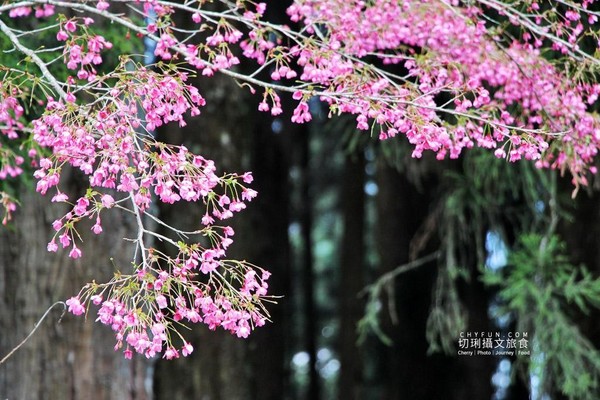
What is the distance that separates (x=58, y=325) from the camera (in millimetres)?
5090

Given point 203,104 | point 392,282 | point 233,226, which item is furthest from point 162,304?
point 392,282

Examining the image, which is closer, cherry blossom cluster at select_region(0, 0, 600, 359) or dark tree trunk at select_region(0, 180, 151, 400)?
cherry blossom cluster at select_region(0, 0, 600, 359)

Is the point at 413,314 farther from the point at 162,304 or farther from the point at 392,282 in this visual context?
the point at 162,304

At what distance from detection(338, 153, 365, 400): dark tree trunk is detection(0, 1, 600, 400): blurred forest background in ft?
0.08

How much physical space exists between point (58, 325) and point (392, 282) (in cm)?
346

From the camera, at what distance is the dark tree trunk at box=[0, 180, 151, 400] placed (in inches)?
202

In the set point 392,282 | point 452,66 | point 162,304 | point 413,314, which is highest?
point 452,66

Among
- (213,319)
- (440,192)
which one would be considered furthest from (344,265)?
(213,319)

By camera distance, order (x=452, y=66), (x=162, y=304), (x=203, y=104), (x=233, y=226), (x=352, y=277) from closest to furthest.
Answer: (x=162, y=304), (x=203, y=104), (x=452, y=66), (x=233, y=226), (x=352, y=277)

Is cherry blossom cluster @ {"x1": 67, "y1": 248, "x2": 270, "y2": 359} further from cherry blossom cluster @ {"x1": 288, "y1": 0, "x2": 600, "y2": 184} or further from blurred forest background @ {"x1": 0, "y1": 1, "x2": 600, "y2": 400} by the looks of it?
blurred forest background @ {"x1": 0, "y1": 1, "x2": 600, "y2": 400}

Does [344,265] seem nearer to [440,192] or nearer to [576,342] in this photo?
[440,192]

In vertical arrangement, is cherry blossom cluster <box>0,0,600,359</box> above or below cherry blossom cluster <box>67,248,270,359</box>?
above

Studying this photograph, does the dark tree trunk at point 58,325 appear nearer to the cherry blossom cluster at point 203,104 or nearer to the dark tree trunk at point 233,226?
the cherry blossom cluster at point 203,104

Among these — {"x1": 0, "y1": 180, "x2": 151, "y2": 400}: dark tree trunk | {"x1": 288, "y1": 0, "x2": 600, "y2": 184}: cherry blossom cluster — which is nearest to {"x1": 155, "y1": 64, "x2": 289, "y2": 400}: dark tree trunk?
{"x1": 0, "y1": 180, "x2": 151, "y2": 400}: dark tree trunk
